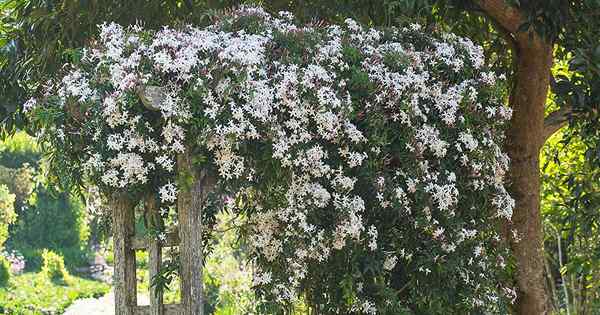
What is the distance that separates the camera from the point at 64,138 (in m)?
3.76

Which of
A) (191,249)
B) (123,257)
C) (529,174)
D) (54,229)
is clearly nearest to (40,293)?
(54,229)

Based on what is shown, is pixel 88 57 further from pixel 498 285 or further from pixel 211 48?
pixel 498 285

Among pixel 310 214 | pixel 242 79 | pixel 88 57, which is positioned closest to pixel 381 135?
pixel 310 214

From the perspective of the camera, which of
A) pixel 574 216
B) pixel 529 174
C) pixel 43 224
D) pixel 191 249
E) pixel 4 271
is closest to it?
pixel 191 249

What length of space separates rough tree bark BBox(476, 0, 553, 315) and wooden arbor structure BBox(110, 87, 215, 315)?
2413mm

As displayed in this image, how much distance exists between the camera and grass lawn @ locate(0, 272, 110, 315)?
1323 cm

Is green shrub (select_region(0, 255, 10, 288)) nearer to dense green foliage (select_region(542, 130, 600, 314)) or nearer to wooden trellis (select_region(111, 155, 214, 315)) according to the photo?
dense green foliage (select_region(542, 130, 600, 314))

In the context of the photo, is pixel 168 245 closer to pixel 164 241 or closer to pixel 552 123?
pixel 164 241

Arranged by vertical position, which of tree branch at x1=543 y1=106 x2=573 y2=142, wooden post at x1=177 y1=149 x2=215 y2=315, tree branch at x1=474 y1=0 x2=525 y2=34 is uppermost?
tree branch at x1=474 y1=0 x2=525 y2=34

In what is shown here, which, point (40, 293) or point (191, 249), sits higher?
point (40, 293)

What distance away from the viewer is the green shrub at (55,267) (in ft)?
61.6

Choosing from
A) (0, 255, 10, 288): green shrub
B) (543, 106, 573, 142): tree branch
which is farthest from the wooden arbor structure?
(0, 255, 10, 288): green shrub

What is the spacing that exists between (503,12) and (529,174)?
1075mm

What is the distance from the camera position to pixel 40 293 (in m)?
15.6
